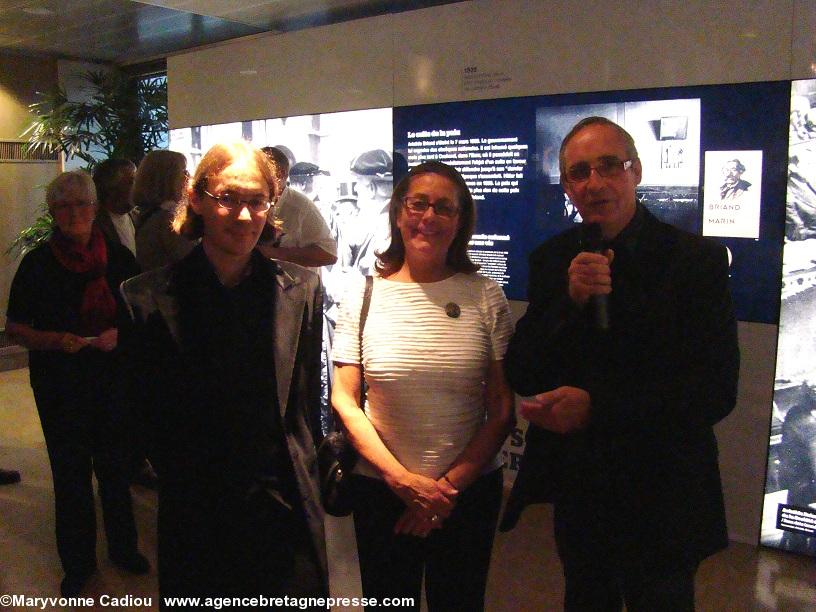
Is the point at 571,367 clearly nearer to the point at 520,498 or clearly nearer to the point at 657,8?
the point at 520,498

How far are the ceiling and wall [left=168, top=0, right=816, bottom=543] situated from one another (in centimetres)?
87

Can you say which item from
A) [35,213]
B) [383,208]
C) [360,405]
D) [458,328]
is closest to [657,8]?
[383,208]

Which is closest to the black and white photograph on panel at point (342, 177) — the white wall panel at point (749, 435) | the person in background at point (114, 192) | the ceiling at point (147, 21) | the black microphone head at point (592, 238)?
the person in background at point (114, 192)

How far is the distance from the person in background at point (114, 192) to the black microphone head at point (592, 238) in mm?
3020

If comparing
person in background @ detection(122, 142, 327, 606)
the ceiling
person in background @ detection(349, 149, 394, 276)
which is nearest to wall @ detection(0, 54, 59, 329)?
the ceiling

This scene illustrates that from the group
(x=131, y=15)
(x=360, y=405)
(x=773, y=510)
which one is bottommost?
(x=773, y=510)

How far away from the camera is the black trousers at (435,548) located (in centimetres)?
208

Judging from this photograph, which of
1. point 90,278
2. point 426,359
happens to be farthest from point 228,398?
point 90,278

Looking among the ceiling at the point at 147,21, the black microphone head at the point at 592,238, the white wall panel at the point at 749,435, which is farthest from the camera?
the ceiling at the point at 147,21

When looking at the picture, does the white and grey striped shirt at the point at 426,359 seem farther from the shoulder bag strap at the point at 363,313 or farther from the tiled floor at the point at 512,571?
the tiled floor at the point at 512,571

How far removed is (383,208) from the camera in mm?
4816

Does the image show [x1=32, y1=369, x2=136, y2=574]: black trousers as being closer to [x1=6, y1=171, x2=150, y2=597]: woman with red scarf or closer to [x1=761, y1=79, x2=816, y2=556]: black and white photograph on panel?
[x1=6, y1=171, x2=150, y2=597]: woman with red scarf

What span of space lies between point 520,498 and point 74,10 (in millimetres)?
6719

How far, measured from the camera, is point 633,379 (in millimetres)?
1825
